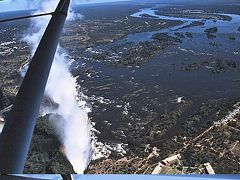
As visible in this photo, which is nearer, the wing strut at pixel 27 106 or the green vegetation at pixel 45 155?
the wing strut at pixel 27 106

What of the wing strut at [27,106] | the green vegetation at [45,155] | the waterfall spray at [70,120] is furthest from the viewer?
the waterfall spray at [70,120]

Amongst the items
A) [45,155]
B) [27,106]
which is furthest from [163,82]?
[27,106]

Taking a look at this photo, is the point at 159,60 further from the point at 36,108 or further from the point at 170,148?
the point at 36,108

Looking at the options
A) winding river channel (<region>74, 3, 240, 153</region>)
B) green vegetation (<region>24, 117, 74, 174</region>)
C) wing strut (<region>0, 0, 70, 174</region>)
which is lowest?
winding river channel (<region>74, 3, 240, 153</region>)

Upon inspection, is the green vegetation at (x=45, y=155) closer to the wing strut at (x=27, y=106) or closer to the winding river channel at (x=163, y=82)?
the winding river channel at (x=163, y=82)

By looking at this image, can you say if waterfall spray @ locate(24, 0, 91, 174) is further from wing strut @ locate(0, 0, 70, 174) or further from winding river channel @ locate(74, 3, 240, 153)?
wing strut @ locate(0, 0, 70, 174)

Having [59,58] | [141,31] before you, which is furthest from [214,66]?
[141,31]

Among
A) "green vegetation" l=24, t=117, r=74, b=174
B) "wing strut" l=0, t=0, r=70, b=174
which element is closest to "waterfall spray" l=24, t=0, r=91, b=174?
"green vegetation" l=24, t=117, r=74, b=174

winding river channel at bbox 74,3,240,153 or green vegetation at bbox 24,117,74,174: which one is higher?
green vegetation at bbox 24,117,74,174

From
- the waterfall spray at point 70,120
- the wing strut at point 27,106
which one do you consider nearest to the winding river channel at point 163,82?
the waterfall spray at point 70,120

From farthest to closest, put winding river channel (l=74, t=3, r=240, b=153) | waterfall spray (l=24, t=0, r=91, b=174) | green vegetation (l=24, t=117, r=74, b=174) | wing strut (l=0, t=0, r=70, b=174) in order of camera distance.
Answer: winding river channel (l=74, t=3, r=240, b=153), waterfall spray (l=24, t=0, r=91, b=174), green vegetation (l=24, t=117, r=74, b=174), wing strut (l=0, t=0, r=70, b=174)

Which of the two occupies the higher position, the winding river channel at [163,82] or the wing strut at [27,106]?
the wing strut at [27,106]

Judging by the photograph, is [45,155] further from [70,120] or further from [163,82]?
[163,82]
